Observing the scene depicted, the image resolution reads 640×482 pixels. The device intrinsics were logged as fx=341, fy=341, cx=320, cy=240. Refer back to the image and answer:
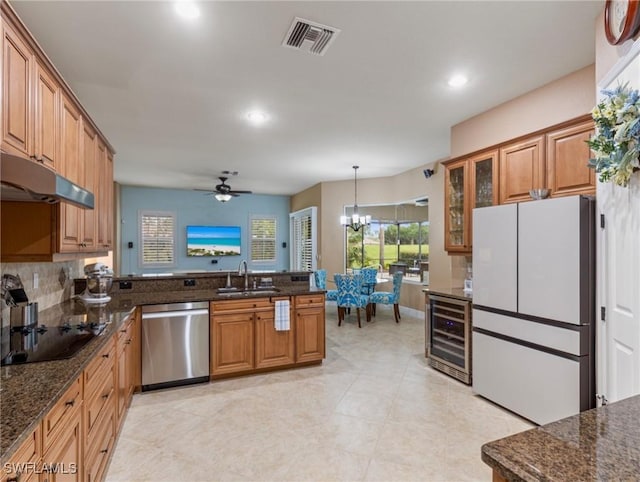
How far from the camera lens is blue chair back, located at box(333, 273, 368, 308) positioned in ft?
19.1

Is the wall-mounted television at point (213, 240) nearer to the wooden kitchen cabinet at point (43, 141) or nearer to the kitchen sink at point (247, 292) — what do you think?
the kitchen sink at point (247, 292)

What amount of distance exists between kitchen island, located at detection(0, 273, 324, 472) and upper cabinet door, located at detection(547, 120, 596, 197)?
8.35 ft

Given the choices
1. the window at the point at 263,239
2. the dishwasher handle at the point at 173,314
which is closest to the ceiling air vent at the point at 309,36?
the dishwasher handle at the point at 173,314

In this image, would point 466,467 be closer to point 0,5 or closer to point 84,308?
point 84,308

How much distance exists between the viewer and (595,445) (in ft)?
2.96

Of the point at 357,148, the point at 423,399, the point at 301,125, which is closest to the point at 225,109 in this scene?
the point at 301,125

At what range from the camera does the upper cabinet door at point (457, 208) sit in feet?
12.6

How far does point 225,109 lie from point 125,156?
283 centimetres

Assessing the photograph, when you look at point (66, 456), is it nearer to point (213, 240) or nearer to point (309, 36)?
point (309, 36)

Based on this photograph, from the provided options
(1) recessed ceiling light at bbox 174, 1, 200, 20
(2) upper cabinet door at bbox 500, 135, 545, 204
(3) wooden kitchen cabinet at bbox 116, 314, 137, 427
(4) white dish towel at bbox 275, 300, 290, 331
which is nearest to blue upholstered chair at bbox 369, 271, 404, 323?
(4) white dish towel at bbox 275, 300, 290, 331

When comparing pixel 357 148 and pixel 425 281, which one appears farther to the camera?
pixel 425 281

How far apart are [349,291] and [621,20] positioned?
15.3ft

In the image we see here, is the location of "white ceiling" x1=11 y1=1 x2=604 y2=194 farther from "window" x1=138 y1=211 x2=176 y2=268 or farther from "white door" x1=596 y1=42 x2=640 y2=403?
"window" x1=138 y1=211 x2=176 y2=268

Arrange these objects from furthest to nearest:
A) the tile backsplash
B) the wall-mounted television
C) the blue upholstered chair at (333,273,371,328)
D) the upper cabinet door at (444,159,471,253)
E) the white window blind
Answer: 1. the wall-mounted television
2. the white window blind
3. the blue upholstered chair at (333,273,371,328)
4. the upper cabinet door at (444,159,471,253)
5. the tile backsplash
